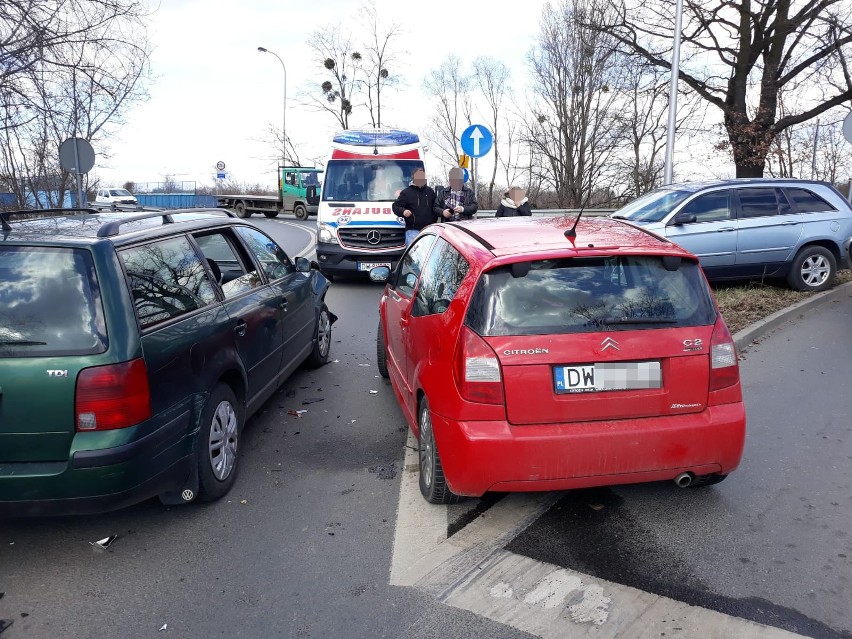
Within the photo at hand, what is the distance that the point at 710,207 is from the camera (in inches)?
381

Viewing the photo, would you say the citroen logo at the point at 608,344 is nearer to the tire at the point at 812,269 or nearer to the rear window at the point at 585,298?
the rear window at the point at 585,298

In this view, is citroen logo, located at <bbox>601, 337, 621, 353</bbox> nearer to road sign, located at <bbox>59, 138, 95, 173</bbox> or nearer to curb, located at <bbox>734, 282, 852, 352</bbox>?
curb, located at <bbox>734, 282, 852, 352</bbox>

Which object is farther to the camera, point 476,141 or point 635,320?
point 476,141

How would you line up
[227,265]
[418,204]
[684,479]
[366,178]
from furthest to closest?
1. [366,178]
2. [418,204]
3. [227,265]
4. [684,479]

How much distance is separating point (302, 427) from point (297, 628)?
244 centimetres

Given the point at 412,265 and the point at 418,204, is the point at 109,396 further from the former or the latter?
the point at 418,204

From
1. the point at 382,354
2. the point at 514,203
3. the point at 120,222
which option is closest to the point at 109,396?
the point at 120,222

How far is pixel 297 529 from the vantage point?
11.5ft

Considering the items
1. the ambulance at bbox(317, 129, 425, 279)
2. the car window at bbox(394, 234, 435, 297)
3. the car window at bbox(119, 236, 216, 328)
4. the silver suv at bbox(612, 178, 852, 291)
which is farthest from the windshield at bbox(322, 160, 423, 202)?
the car window at bbox(119, 236, 216, 328)

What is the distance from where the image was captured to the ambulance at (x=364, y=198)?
37.9ft

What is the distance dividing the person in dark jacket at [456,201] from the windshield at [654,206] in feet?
7.26

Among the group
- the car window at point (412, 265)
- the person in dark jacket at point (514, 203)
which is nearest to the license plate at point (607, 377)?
the car window at point (412, 265)

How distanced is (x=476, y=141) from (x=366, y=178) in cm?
322

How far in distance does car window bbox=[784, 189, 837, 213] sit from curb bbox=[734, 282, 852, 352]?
126cm
